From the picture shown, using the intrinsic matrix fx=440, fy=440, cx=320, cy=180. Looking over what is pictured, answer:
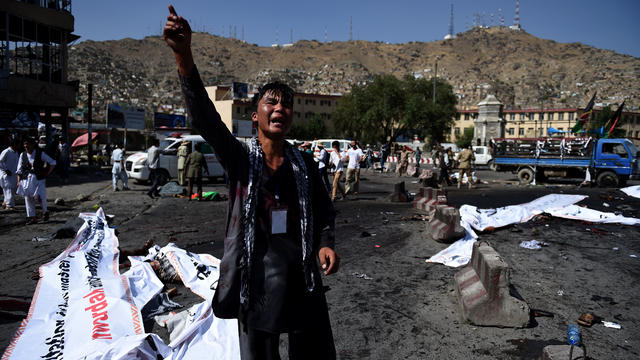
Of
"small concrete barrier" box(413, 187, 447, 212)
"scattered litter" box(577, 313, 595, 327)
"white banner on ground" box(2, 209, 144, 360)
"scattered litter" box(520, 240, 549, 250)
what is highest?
"small concrete barrier" box(413, 187, 447, 212)

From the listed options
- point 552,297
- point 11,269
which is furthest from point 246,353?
point 11,269

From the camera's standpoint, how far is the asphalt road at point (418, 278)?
13.5 ft

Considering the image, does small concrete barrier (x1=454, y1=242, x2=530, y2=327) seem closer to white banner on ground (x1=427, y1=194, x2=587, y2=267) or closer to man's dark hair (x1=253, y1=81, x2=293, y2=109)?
white banner on ground (x1=427, y1=194, x2=587, y2=267)

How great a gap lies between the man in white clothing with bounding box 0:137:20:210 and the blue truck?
20.7 meters

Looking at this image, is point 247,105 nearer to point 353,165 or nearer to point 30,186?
point 353,165

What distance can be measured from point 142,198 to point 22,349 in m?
12.1

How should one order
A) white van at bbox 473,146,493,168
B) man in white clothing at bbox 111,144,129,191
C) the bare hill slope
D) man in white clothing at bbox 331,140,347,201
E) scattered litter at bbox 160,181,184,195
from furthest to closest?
1. the bare hill slope
2. white van at bbox 473,146,493,168
3. man in white clothing at bbox 111,144,129,191
4. scattered litter at bbox 160,181,184,195
5. man in white clothing at bbox 331,140,347,201

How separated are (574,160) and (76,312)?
2174 centimetres

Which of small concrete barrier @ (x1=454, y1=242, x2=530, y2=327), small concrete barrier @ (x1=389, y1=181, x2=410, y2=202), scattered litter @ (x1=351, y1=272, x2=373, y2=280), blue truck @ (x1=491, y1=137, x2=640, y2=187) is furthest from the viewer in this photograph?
blue truck @ (x1=491, y1=137, x2=640, y2=187)

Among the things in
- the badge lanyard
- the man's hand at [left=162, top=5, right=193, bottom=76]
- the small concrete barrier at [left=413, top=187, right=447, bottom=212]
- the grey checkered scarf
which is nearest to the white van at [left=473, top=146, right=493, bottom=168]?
the small concrete barrier at [left=413, top=187, right=447, bottom=212]

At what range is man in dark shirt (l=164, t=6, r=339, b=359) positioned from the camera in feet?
7.11

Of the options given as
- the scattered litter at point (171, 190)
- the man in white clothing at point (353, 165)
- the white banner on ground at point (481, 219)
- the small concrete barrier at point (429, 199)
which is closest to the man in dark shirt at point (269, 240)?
the white banner on ground at point (481, 219)

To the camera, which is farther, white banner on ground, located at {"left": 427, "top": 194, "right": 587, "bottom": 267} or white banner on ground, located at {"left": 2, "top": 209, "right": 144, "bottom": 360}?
white banner on ground, located at {"left": 427, "top": 194, "right": 587, "bottom": 267}

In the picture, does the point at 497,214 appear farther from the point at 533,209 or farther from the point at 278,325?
the point at 278,325
